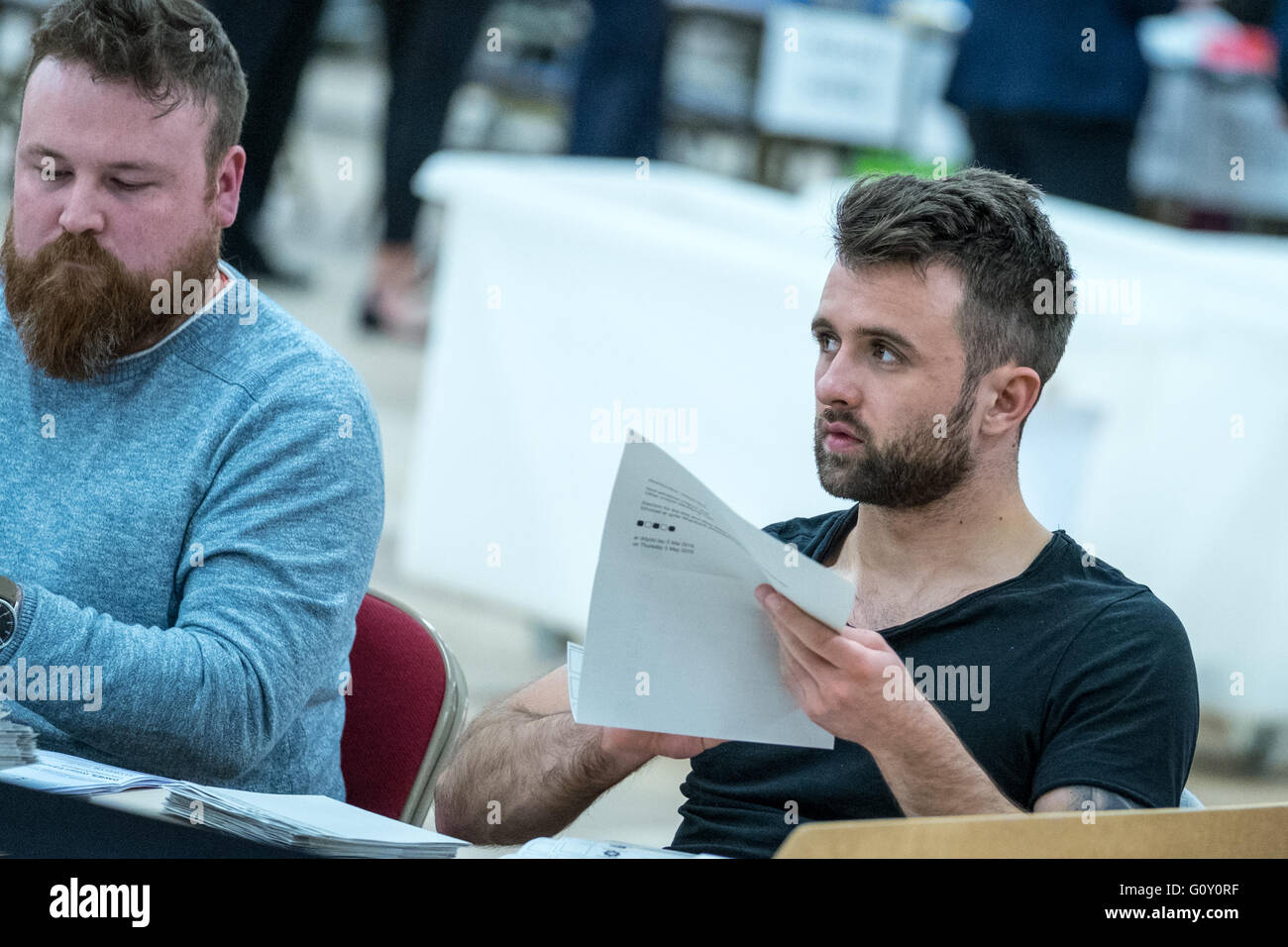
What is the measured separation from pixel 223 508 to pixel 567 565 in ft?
7.38

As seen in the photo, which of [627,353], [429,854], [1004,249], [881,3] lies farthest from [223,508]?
[881,3]

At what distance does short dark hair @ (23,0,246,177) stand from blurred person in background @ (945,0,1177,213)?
337 cm

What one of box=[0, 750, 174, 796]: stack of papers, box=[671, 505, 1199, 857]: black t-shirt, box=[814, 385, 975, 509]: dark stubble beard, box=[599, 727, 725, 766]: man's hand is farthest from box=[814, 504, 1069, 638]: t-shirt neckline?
box=[0, 750, 174, 796]: stack of papers

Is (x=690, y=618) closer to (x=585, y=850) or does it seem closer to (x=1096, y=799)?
(x=585, y=850)

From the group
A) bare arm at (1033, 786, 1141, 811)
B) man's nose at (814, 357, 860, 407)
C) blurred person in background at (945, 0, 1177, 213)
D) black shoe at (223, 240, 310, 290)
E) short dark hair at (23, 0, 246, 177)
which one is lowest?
bare arm at (1033, 786, 1141, 811)

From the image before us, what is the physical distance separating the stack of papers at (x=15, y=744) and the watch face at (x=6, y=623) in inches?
6.0

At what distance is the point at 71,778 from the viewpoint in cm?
147

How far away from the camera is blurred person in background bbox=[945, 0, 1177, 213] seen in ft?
16.0

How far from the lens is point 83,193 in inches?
74.5

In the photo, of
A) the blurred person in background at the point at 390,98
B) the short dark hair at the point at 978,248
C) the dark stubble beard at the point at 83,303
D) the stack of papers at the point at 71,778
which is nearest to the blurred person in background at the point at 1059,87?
the blurred person in background at the point at 390,98

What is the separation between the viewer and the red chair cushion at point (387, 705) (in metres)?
2.05

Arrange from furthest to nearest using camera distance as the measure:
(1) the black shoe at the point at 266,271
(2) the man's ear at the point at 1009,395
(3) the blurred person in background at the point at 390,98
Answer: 1. (1) the black shoe at the point at 266,271
2. (3) the blurred person in background at the point at 390,98
3. (2) the man's ear at the point at 1009,395

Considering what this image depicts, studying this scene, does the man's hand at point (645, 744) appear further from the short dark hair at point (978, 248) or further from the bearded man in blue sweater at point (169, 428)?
the short dark hair at point (978, 248)

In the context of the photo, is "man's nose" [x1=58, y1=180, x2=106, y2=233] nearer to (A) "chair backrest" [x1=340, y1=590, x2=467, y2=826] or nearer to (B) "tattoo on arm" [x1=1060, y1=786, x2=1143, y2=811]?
(A) "chair backrest" [x1=340, y1=590, x2=467, y2=826]
